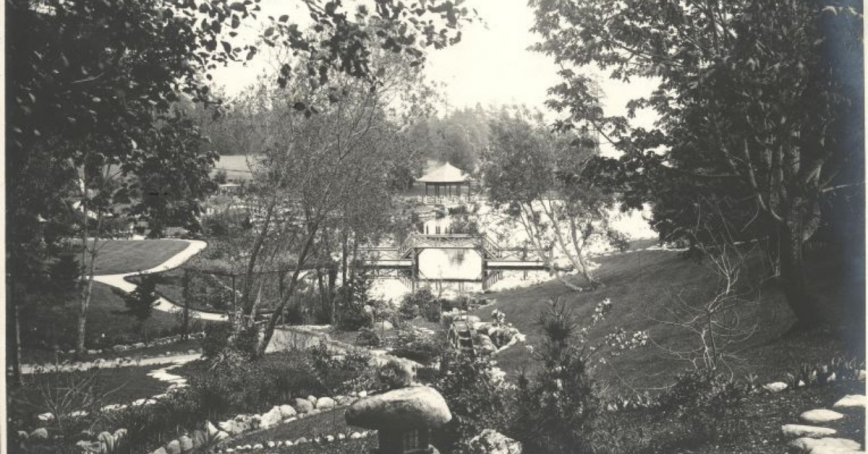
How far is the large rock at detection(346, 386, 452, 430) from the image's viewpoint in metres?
4.96

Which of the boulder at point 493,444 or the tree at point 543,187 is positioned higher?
the tree at point 543,187

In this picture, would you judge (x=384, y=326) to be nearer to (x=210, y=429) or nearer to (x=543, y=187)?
(x=543, y=187)

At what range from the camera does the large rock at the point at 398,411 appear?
16.3 ft

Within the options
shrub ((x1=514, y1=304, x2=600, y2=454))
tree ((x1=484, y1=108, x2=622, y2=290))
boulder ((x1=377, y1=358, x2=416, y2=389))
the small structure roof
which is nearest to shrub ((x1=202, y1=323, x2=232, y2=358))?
boulder ((x1=377, y1=358, x2=416, y2=389))

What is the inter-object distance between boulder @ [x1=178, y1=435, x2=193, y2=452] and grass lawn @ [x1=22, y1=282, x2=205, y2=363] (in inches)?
97.7

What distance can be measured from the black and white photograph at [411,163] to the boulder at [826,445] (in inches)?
1.0

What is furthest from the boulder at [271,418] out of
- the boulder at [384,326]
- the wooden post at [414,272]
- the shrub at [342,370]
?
the wooden post at [414,272]

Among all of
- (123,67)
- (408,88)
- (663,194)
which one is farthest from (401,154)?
(123,67)

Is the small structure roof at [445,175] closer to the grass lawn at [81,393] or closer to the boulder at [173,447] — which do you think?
the grass lawn at [81,393]

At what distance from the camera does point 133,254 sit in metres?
19.8

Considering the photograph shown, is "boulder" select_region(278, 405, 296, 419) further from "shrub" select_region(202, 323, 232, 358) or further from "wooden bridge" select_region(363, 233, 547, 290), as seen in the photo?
"wooden bridge" select_region(363, 233, 547, 290)

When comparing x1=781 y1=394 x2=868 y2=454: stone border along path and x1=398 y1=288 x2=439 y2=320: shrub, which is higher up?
x1=781 y1=394 x2=868 y2=454: stone border along path

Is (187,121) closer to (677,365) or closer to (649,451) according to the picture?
(649,451)

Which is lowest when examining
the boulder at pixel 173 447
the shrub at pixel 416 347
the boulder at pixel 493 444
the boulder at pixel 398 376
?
the boulder at pixel 173 447
